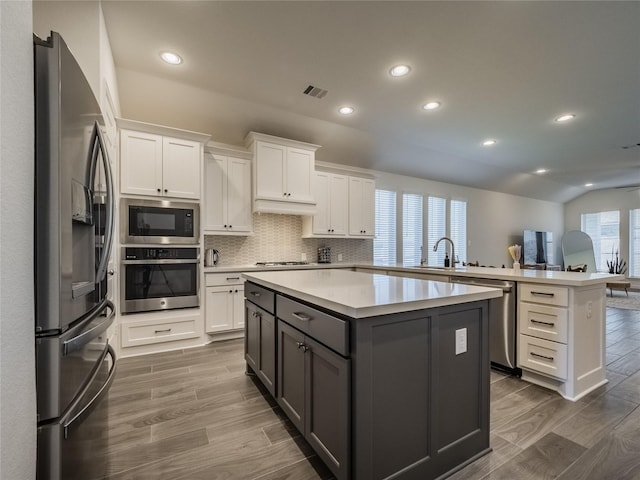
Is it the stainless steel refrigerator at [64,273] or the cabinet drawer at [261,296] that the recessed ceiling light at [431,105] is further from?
the stainless steel refrigerator at [64,273]

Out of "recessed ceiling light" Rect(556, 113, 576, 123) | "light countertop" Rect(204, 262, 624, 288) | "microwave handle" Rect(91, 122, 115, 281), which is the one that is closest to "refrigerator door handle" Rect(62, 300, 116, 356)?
"microwave handle" Rect(91, 122, 115, 281)

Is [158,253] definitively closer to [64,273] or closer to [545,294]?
[64,273]

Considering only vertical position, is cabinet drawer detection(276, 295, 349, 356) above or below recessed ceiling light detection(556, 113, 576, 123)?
below

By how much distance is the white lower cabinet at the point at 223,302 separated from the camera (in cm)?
352

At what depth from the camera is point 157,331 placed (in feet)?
10.5

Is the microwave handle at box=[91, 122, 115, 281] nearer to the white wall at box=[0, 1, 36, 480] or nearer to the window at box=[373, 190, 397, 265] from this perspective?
the white wall at box=[0, 1, 36, 480]

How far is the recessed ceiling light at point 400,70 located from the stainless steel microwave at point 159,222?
262 centimetres

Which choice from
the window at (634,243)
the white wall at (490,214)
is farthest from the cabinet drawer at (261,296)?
the window at (634,243)

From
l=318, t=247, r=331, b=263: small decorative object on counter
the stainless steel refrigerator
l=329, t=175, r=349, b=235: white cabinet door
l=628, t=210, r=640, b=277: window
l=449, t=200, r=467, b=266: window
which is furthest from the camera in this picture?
l=628, t=210, r=640, b=277: window

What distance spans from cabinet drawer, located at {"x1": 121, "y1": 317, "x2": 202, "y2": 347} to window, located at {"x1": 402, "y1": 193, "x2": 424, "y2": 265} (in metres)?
4.41

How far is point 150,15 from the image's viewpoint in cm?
222

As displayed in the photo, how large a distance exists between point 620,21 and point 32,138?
382 cm

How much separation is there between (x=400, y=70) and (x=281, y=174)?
6.45ft

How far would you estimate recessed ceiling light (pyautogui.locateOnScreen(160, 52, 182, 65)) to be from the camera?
2649 millimetres
